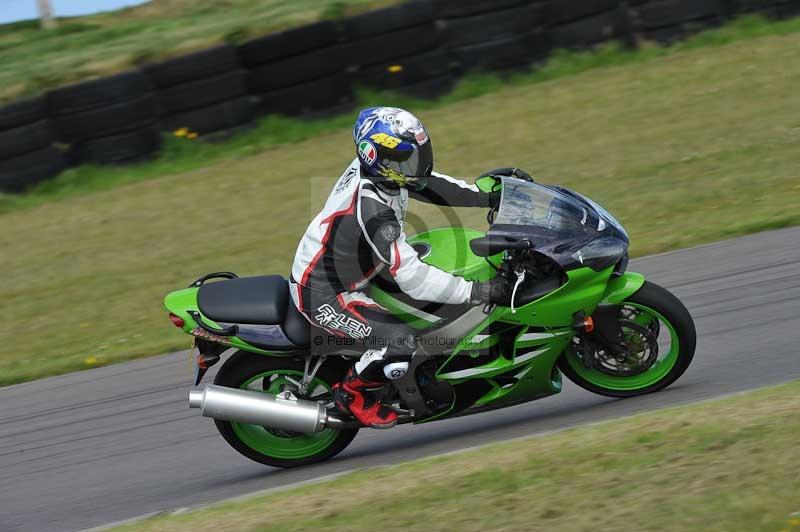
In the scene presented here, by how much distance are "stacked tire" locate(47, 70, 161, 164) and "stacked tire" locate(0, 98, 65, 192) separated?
0.49 feet

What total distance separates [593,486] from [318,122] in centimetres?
981

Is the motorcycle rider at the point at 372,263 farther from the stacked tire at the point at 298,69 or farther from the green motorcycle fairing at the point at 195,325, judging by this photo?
the stacked tire at the point at 298,69

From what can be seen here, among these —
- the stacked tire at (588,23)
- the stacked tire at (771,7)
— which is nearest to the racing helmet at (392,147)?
the stacked tire at (588,23)

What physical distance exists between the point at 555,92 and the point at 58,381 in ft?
26.3

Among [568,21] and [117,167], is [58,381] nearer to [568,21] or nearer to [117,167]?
[117,167]

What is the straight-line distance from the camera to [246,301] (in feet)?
18.9

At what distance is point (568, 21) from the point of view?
13.9 meters

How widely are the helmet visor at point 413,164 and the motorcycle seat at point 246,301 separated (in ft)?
3.12

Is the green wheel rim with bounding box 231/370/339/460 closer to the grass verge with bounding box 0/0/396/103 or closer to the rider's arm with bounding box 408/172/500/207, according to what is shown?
the rider's arm with bounding box 408/172/500/207

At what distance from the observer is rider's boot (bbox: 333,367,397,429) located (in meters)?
5.78

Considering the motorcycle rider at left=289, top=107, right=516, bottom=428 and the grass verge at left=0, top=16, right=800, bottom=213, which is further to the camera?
the grass verge at left=0, top=16, right=800, bottom=213

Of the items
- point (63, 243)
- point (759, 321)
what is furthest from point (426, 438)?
point (63, 243)

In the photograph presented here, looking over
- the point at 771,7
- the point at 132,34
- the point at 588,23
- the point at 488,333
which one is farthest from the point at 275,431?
the point at 771,7

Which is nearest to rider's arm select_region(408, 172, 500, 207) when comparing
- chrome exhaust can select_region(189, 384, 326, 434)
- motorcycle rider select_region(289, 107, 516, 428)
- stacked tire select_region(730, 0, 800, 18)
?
motorcycle rider select_region(289, 107, 516, 428)
